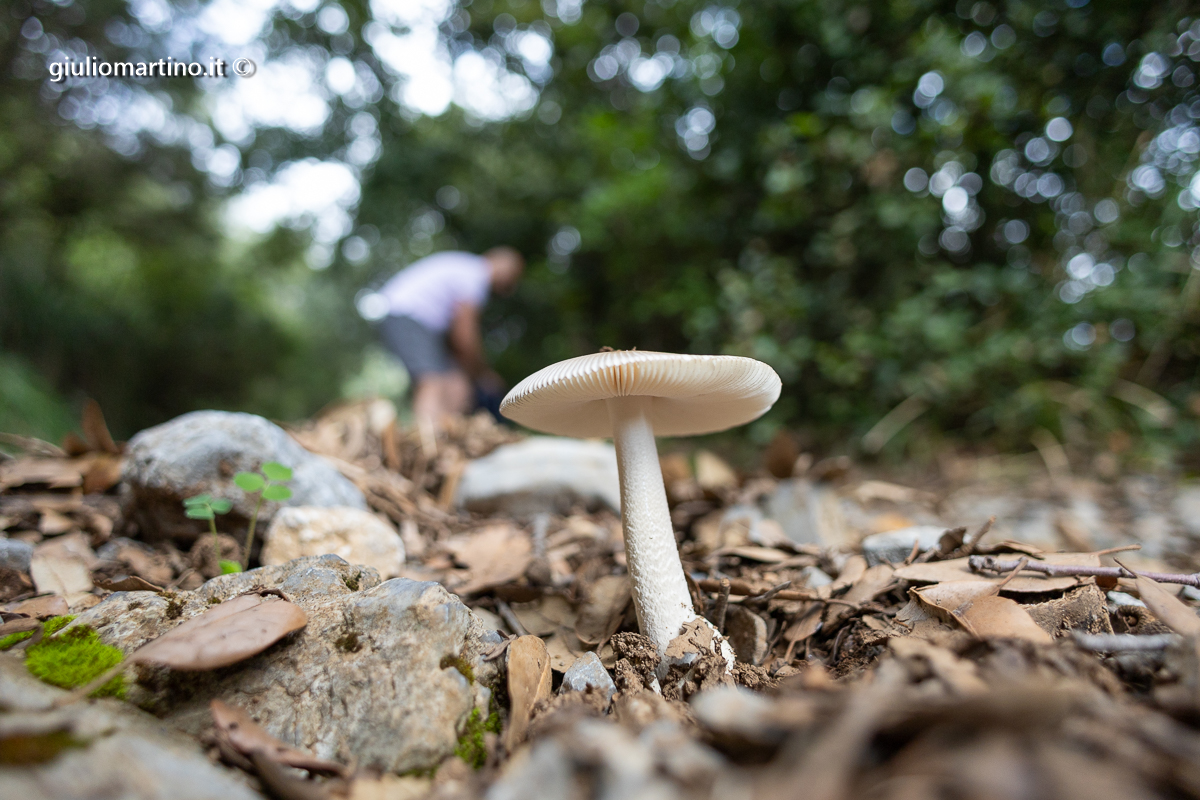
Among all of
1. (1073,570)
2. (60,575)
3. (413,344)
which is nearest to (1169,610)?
(1073,570)

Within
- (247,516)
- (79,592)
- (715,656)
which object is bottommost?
(715,656)

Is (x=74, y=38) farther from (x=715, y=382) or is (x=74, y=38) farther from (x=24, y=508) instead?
(x=715, y=382)

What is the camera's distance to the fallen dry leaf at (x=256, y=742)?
0.92m

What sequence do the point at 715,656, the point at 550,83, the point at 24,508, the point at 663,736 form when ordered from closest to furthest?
the point at 663,736
the point at 715,656
the point at 24,508
the point at 550,83

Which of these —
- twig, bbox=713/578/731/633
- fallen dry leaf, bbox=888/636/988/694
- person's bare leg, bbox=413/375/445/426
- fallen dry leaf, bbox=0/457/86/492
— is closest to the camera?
fallen dry leaf, bbox=888/636/988/694

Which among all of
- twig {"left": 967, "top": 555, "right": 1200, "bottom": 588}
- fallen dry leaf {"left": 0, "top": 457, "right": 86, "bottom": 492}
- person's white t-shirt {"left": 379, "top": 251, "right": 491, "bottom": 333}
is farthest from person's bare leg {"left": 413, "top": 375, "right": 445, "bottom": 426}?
twig {"left": 967, "top": 555, "right": 1200, "bottom": 588}

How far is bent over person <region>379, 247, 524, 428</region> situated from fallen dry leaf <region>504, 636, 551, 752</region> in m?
4.13

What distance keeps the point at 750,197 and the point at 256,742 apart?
193 inches

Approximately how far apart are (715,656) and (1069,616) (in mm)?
790

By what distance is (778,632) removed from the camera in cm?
148

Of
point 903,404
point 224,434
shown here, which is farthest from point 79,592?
point 903,404

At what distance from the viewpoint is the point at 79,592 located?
1470mm

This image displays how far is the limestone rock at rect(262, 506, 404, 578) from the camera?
1.73 metres

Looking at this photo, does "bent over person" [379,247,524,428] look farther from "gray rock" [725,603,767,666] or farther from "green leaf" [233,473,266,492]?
"gray rock" [725,603,767,666]
